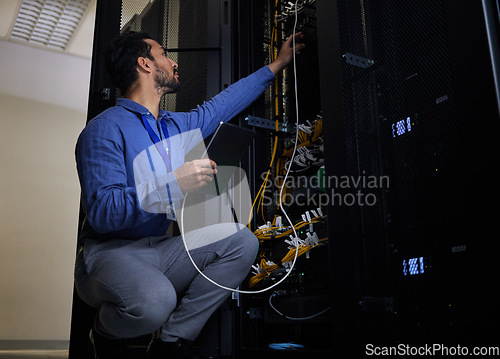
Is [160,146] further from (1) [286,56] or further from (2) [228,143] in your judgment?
(1) [286,56]

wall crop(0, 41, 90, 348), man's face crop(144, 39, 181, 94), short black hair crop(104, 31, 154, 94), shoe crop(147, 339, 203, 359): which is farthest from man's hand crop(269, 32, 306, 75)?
wall crop(0, 41, 90, 348)

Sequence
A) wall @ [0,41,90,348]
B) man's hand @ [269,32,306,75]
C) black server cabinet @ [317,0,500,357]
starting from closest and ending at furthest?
black server cabinet @ [317,0,500,357] → man's hand @ [269,32,306,75] → wall @ [0,41,90,348]

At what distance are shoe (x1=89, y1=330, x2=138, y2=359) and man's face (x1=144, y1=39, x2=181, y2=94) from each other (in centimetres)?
90

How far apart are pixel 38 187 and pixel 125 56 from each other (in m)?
3.14

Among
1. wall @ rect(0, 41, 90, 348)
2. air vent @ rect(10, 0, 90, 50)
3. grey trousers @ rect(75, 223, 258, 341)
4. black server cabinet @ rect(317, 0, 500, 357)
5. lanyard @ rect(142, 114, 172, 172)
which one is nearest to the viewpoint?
black server cabinet @ rect(317, 0, 500, 357)

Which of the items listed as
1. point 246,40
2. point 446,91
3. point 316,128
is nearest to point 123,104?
point 246,40

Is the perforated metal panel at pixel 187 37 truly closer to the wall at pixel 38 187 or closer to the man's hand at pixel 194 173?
the man's hand at pixel 194 173

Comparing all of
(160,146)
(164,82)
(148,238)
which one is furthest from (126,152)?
(164,82)

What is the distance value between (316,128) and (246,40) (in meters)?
0.48

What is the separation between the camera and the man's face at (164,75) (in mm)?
1776

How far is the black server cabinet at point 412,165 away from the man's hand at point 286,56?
1.53 ft

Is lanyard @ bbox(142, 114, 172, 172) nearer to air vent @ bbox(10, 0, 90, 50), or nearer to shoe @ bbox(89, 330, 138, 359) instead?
shoe @ bbox(89, 330, 138, 359)

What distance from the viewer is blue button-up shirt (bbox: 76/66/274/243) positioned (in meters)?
1.35

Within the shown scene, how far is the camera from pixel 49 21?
168 inches
